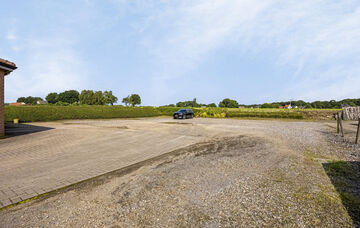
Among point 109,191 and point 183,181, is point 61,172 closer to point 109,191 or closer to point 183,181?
point 109,191

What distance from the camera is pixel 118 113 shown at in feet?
88.1

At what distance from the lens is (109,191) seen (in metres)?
3.57

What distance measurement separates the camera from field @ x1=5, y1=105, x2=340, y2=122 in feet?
60.7

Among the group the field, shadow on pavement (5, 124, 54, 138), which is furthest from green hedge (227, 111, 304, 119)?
shadow on pavement (5, 124, 54, 138)

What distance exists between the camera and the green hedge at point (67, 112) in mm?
18036

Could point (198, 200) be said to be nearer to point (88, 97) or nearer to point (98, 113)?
point (98, 113)

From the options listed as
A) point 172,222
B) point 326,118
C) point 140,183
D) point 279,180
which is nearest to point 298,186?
point 279,180

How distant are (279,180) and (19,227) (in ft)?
16.1

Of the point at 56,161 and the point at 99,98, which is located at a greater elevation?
the point at 99,98

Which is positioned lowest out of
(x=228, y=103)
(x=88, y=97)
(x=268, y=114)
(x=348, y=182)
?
(x=348, y=182)

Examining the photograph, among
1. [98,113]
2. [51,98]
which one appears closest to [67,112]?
[98,113]

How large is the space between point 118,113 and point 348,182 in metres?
26.7

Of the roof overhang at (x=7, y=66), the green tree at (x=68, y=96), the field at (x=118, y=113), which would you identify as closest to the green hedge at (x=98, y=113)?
the field at (x=118, y=113)

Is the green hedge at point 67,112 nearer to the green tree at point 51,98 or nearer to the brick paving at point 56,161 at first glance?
the brick paving at point 56,161
